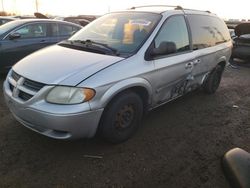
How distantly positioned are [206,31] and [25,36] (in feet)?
14.6

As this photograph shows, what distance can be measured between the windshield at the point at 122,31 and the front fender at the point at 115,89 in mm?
437

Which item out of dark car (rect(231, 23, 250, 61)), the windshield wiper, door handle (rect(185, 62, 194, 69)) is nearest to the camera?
the windshield wiper

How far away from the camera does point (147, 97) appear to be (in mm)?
4074

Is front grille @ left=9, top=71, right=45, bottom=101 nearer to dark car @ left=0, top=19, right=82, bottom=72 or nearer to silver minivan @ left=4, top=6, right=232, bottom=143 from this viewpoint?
silver minivan @ left=4, top=6, right=232, bottom=143

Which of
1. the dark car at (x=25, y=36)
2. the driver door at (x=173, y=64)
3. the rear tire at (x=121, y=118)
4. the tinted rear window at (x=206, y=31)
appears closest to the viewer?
the rear tire at (x=121, y=118)

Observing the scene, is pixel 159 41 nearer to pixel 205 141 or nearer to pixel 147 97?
pixel 147 97

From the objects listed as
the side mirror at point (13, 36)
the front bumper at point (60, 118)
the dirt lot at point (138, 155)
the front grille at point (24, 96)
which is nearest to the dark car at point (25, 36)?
the side mirror at point (13, 36)

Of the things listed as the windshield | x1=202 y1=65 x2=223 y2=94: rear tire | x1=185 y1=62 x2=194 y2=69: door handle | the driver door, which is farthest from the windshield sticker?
x1=202 y1=65 x2=223 y2=94: rear tire

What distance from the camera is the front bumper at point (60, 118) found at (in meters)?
3.16

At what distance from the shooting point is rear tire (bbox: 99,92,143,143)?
11.6 feet

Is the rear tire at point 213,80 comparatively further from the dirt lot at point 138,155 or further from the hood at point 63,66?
the hood at point 63,66

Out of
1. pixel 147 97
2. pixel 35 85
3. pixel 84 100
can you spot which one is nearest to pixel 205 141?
pixel 147 97

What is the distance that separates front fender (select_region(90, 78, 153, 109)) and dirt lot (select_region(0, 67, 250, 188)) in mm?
748

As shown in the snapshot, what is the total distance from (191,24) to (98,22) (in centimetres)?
161
